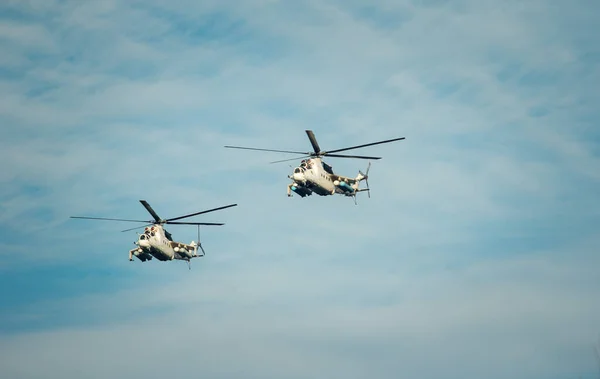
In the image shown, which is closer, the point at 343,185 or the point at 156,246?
the point at 343,185

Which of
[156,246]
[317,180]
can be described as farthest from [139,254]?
[317,180]

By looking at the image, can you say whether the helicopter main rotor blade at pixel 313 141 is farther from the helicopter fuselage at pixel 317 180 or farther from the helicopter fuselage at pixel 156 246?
the helicopter fuselage at pixel 156 246

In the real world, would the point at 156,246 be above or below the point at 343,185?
below

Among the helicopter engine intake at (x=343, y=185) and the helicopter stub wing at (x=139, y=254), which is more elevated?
the helicopter engine intake at (x=343, y=185)

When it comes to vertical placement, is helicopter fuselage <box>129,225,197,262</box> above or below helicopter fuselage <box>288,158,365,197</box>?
below

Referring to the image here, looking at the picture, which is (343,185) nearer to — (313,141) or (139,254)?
(313,141)

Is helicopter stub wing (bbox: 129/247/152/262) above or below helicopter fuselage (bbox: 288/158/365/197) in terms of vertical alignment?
below

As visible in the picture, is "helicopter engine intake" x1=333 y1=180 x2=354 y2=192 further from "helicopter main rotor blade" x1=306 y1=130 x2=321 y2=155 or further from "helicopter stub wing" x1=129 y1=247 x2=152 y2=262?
"helicopter stub wing" x1=129 y1=247 x2=152 y2=262

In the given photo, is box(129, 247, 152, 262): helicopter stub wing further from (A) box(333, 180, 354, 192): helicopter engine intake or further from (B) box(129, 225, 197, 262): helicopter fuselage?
(A) box(333, 180, 354, 192): helicopter engine intake

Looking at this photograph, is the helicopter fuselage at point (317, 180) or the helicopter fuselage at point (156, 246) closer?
the helicopter fuselage at point (317, 180)

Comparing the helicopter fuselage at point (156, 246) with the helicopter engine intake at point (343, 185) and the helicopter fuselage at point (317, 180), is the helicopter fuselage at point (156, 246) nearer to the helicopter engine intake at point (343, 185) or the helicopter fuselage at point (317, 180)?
the helicopter fuselage at point (317, 180)

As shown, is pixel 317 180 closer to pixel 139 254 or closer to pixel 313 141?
pixel 313 141

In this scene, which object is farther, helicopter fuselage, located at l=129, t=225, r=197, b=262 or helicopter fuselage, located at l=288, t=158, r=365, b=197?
helicopter fuselage, located at l=129, t=225, r=197, b=262

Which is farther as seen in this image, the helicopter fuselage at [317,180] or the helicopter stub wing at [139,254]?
the helicopter stub wing at [139,254]
